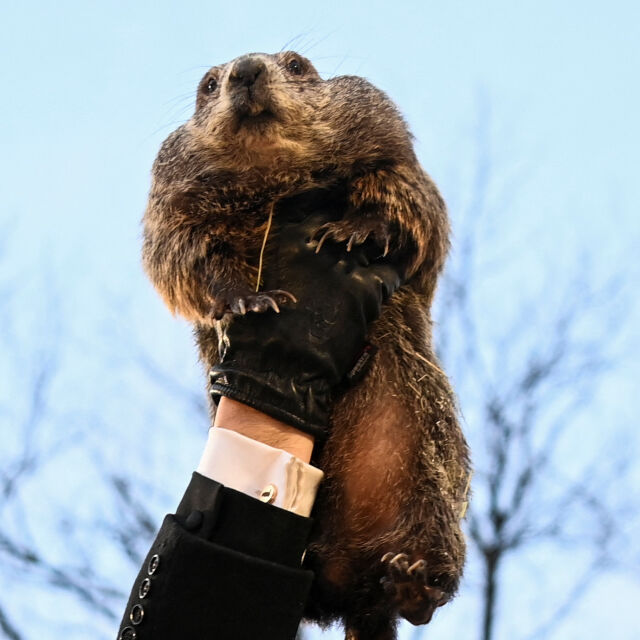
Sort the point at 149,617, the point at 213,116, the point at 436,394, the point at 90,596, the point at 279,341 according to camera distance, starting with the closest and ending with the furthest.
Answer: the point at 149,617 → the point at 279,341 → the point at 436,394 → the point at 213,116 → the point at 90,596

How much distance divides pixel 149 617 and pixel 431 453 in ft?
4.05

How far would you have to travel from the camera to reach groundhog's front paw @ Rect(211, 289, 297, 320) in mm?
3557

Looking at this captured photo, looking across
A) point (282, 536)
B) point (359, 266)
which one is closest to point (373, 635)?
point (282, 536)

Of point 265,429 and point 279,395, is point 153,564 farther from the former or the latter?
point 279,395

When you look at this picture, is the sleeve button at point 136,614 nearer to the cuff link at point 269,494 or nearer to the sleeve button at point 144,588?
the sleeve button at point 144,588

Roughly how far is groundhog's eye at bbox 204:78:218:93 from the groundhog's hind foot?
2.28 m

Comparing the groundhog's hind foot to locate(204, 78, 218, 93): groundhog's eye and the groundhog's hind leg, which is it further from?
locate(204, 78, 218, 93): groundhog's eye

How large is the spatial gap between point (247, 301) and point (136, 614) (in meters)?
1.17

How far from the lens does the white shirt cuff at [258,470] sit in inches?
130

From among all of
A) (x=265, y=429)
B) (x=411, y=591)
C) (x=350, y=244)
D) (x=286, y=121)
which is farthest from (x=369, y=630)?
(x=286, y=121)

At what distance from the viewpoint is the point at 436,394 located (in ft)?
12.6

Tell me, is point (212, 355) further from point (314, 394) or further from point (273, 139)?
point (273, 139)

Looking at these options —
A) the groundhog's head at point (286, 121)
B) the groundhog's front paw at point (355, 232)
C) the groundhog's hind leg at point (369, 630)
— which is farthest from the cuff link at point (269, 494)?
the groundhog's head at point (286, 121)

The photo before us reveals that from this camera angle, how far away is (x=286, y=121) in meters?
4.05
